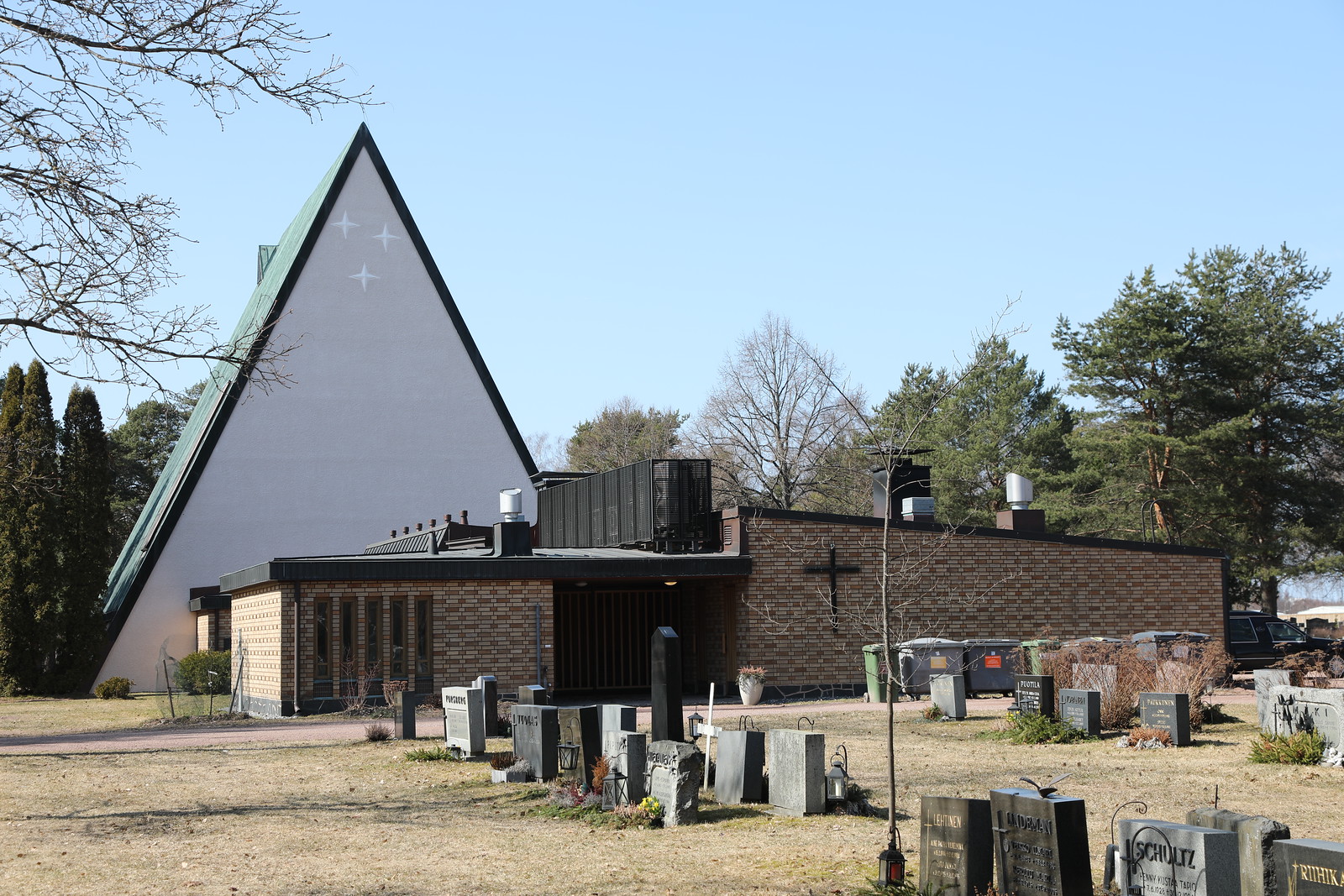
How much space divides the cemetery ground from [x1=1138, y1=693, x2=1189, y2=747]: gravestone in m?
0.33

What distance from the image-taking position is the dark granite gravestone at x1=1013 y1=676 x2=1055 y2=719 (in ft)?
55.3

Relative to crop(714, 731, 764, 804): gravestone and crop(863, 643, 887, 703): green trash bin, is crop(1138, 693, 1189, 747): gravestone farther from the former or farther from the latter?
crop(863, 643, 887, 703): green trash bin

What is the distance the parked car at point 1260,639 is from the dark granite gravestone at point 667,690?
2057 cm

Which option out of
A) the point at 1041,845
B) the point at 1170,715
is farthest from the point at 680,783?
the point at 1170,715

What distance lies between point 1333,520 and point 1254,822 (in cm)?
3804

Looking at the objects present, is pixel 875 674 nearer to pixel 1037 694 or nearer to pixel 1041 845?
pixel 1037 694

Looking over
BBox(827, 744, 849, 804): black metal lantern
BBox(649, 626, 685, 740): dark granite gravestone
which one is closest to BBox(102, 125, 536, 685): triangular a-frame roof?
BBox(649, 626, 685, 740): dark granite gravestone

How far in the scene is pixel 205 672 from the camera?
95.0ft

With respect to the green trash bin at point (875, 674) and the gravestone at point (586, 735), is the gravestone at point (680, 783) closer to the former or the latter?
the gravestone at point (586, 735)

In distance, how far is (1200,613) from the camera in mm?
27297

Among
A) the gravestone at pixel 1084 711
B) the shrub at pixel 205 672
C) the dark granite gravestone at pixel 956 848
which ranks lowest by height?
the shrub at pixel 205 672

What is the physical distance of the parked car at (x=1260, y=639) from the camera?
28688 millimetres

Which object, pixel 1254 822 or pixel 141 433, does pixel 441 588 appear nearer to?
pixel 1254 822

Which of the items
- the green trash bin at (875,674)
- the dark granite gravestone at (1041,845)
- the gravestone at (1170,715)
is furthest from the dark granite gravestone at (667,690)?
the green trash bin at (875,674)
